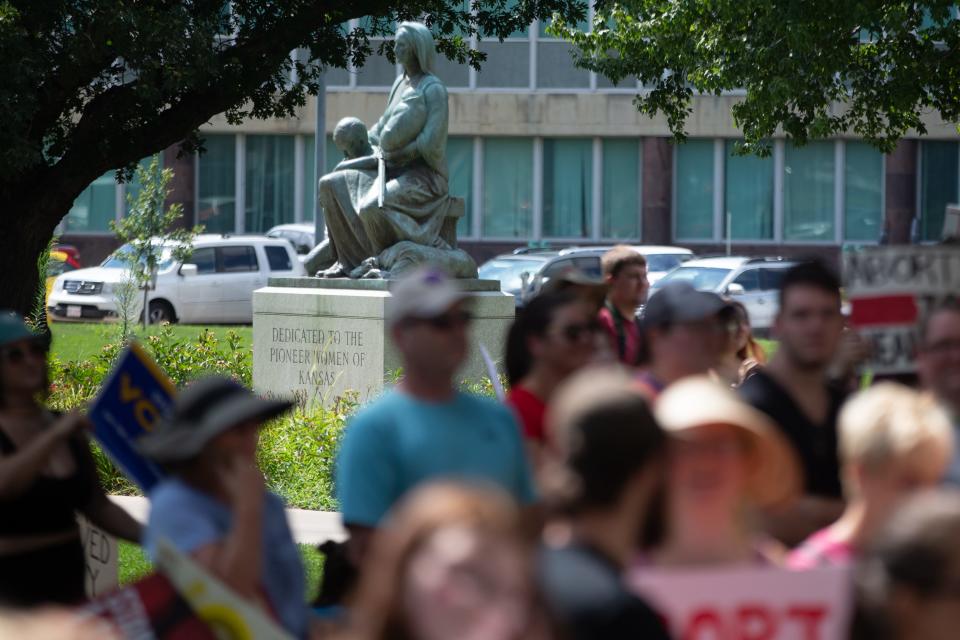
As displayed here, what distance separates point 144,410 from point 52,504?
0.48 m

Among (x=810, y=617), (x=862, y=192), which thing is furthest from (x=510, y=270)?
(x=810, y=617)

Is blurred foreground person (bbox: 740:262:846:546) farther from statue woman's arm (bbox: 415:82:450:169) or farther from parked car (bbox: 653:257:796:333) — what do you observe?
parked car (bbox: 653:257:796:333)

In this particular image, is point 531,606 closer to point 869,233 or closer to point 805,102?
point 805,102

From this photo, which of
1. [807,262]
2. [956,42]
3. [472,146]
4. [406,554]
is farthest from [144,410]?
[472,146]

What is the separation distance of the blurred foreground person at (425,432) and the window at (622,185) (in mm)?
37724

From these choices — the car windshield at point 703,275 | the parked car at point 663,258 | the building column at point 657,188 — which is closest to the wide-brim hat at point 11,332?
the car windshield at point 703,275

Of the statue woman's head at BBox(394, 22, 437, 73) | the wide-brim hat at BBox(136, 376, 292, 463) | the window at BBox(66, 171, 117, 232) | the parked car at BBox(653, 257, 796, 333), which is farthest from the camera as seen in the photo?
the window at BBox(66, 171, 117, 232)

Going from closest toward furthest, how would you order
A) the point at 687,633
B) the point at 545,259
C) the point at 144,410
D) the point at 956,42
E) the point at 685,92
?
1. the point at 687,633
2. the point at 144,410
3. the point at 956,42
4. the point at 685,92
5. the point at 545,259

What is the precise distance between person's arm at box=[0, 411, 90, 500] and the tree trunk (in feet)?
37.9

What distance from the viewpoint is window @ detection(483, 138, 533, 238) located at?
4228 cm

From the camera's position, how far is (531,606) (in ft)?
8.96

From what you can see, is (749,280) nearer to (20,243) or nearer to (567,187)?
(567,187)

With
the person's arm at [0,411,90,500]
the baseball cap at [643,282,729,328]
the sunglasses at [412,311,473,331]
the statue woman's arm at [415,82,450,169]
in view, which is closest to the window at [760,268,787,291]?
the statue woman's arm at [415,82,450,169]

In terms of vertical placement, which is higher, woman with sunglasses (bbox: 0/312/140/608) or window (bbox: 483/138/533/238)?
window (bbox: 483/138/533/238)
